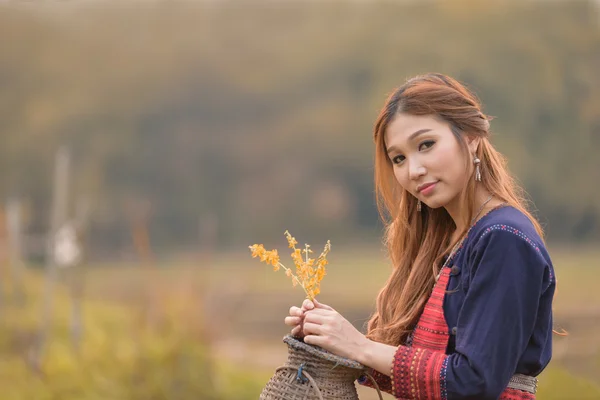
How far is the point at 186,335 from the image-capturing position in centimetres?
447

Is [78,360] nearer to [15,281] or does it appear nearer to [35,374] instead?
[35,374]

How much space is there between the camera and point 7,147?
8594 mm

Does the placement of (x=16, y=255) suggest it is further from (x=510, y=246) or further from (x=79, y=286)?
(x=510, y=246)

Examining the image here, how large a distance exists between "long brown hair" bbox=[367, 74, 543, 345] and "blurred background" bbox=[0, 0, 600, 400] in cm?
529

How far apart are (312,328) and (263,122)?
7.85 m

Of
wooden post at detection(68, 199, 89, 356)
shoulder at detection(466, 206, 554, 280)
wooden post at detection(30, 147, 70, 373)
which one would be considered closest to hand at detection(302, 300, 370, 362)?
shoulder at detection(466, 206, 554, 280)

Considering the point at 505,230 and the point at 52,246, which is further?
the point at 52,246

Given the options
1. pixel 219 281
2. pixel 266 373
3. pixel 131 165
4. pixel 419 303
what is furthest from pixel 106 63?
pixel 419 303

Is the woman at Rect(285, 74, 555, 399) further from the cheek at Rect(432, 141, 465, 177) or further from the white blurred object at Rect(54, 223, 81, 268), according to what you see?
the white blurred object at Rect(54, 223, 81, 268)

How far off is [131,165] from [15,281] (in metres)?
2.94

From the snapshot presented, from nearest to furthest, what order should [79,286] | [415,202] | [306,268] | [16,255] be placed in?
[306,268] < [415,202] < [79,286] < [16,255]

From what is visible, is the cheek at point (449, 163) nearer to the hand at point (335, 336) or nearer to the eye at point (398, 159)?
the eye at point (398, 159)

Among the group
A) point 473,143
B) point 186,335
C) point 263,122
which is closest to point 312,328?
point 473,143

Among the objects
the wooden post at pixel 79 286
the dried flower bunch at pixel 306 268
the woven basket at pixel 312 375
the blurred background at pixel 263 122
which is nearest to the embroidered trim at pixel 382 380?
the woven basket at pixel 312 375
